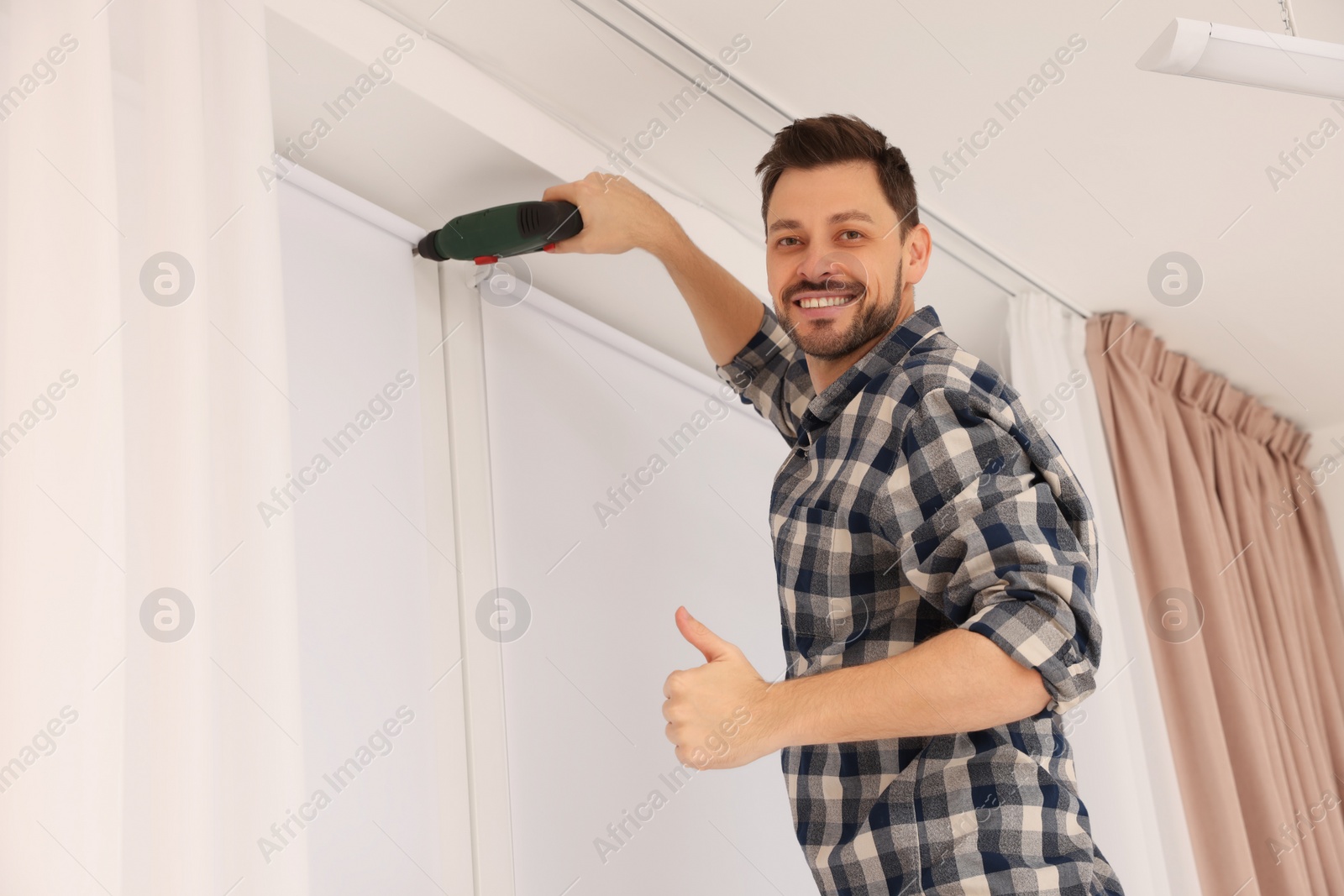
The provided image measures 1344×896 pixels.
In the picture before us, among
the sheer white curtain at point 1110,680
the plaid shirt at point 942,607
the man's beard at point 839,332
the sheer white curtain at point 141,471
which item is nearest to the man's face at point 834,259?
the man's beard at point 839,332

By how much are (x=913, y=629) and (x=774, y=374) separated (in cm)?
51

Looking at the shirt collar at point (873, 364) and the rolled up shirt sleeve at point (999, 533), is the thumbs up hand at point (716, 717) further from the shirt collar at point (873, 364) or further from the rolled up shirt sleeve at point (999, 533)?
the shirt collar at point (873, 364)

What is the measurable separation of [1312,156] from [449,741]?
5.12ft

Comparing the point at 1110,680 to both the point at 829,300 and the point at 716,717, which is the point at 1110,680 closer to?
the point at 829,300

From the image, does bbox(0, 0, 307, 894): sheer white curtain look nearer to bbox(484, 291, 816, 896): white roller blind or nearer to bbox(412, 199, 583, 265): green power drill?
bbox(412, 199, 583, 265): green power drill

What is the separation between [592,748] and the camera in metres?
1.40

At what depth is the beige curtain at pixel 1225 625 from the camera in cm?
202

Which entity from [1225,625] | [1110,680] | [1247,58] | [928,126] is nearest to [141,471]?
[1247,58]

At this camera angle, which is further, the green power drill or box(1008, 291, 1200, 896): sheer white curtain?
box(1008, 291, 1200, 896): sheer white curtain

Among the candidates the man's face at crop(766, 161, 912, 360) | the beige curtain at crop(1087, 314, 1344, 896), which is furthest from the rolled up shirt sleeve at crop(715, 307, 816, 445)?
the beige curtain at crop(1087, 314, 1344, 896)

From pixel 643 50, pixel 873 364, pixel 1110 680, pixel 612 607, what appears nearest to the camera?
pixel 873 364

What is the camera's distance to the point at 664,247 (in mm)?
1370

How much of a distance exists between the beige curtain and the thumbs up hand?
1452 millimetres

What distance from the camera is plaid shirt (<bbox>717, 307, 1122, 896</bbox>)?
0.85 meters
